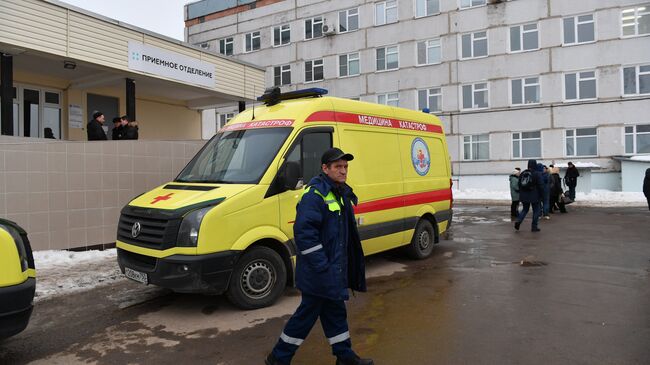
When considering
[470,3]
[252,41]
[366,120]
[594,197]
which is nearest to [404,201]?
[366,120]

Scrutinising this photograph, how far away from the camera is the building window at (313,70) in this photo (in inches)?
1260

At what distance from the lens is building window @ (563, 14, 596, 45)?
23969 millimetres

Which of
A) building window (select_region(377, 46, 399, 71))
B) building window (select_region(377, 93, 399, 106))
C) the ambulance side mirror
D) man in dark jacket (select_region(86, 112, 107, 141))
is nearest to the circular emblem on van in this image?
the ambulance side mirror

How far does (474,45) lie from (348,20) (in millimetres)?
8691

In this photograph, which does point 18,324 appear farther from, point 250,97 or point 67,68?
point 250,97

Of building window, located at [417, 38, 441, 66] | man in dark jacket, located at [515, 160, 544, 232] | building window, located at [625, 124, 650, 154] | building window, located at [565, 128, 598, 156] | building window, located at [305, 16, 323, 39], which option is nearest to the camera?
man in dark jacket, located at [515, 160, 544, 232]

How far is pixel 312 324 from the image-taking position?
3.53m

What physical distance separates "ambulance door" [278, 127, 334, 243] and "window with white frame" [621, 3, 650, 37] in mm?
23954

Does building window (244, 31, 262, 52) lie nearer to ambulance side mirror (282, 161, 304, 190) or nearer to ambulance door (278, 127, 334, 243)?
ambulance door (278, 127, 334, 243)

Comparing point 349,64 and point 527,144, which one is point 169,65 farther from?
point 527,144

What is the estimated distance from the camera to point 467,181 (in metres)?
27.0

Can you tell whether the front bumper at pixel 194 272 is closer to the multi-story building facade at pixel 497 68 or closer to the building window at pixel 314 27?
the multi-story building facade at pixel 497 68

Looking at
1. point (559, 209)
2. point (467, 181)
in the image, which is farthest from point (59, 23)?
point (467, 181)

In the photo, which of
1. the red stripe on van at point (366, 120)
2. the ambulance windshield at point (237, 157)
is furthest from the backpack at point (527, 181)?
the ambulance windshield at point (237, 157)
